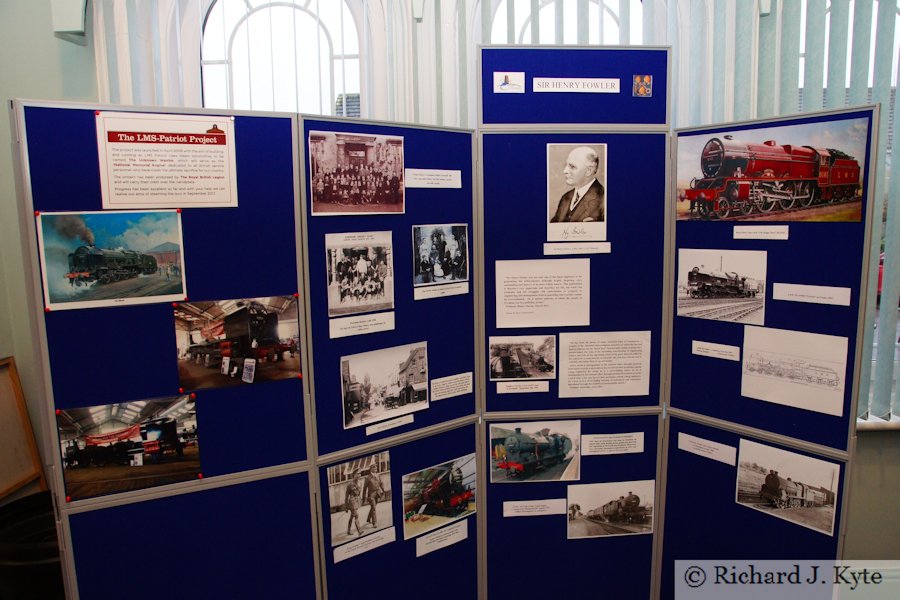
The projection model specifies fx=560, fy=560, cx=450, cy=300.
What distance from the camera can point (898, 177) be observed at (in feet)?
8.00

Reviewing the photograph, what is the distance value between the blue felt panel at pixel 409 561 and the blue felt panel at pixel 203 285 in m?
0.33

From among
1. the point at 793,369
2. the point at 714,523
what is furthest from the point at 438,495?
the point at 793,369

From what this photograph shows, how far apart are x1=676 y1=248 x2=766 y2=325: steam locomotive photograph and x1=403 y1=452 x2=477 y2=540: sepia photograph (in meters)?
1.06

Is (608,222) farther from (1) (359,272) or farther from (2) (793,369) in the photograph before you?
(1) (359,272)

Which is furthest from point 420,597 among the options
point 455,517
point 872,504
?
point 872,504

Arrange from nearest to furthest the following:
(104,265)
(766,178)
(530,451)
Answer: (104,265)
(766,178)
(530,451)

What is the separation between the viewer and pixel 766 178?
198cm

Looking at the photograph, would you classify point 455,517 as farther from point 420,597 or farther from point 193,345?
point 193,345

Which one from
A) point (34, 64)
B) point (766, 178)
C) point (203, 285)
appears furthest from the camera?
point (34, 64)

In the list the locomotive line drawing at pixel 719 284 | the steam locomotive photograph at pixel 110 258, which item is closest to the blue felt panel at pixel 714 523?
the locomotive line drawing at pixel 719 284

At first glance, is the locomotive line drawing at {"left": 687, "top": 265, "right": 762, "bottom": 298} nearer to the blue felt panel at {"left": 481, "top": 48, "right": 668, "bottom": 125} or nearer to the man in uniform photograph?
the man in uniform photograph

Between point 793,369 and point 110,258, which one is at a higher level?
point 110,258

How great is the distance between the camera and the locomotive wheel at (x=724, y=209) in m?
2.06

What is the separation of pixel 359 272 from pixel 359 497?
81 centimetres
